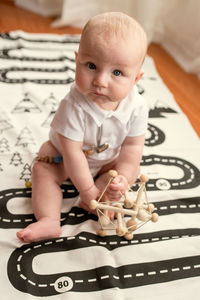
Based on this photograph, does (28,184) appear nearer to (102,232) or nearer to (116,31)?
(102,232)

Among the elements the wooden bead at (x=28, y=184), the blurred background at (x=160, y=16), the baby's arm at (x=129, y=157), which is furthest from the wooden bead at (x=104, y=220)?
the blurred background at (x=160, y=16)

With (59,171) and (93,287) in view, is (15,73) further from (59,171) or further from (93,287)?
(93,287)

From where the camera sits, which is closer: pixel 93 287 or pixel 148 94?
pixel 93 287

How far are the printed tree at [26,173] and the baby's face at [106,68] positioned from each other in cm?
31

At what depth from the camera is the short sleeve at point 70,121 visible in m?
0.74

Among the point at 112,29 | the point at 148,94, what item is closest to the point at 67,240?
the point at 112,29

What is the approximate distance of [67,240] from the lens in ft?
2.42

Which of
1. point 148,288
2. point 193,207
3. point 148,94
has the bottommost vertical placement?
point 148,288

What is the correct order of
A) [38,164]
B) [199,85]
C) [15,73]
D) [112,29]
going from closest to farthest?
1. [112,29]
2. [38,164]
3. [15,73]
4. [199,85]

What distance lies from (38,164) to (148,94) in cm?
61

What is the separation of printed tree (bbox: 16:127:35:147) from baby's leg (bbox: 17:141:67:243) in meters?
0.12

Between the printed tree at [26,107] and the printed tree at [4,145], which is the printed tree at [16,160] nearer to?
the printed tree at [4,145]

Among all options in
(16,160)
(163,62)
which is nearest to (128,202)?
(16,160)

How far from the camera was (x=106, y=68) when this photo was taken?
2.12 feet
